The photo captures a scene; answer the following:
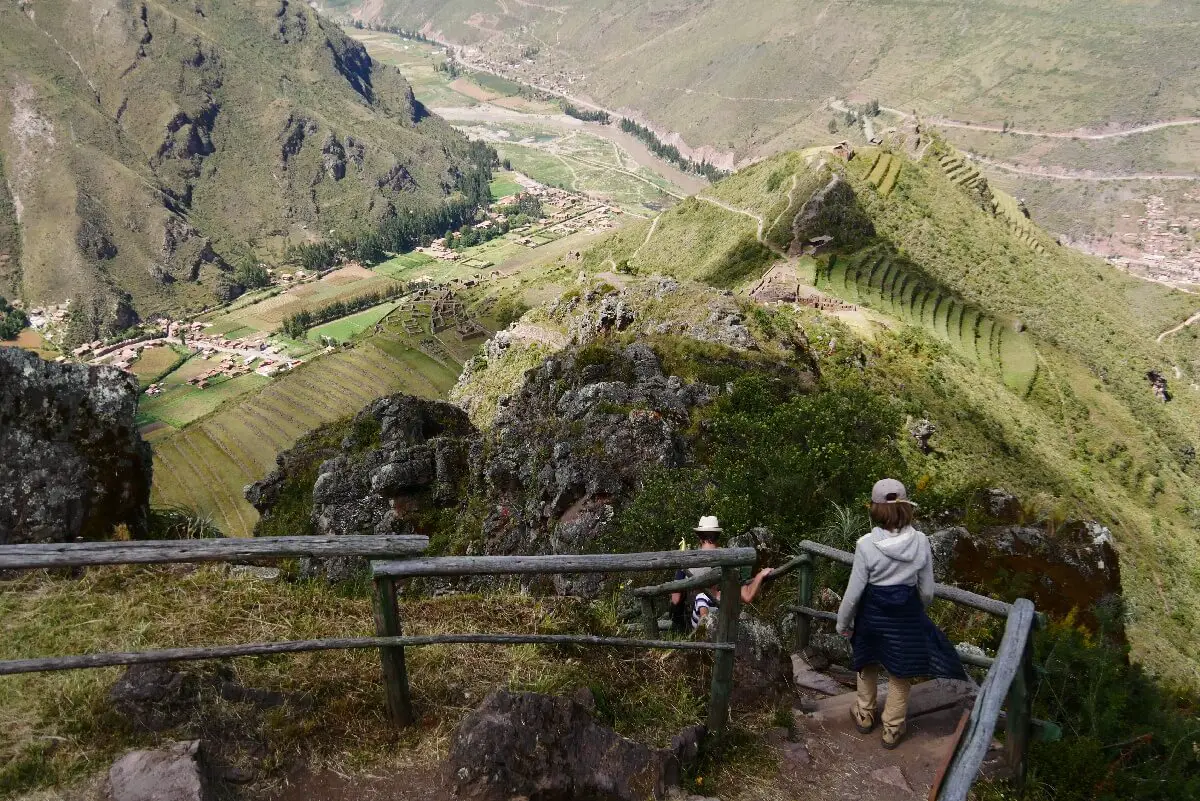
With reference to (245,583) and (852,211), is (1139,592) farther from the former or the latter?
(852,211)

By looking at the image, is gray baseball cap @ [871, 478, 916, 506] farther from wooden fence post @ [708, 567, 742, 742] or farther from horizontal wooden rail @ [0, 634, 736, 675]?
horizontal wooden rail @ [0, 634, 736, 675]

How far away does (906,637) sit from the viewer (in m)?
6.15

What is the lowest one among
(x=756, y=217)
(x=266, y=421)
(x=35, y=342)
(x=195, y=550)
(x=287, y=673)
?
(x=266, y=421)

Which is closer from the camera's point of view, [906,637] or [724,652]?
[724,652]

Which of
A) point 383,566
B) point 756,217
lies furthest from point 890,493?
point 756,217

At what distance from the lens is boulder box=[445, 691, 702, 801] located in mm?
5074

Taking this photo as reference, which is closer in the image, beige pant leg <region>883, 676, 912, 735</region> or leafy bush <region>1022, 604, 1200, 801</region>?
leafy bush <region>1022, 604, 1200, 801</region>

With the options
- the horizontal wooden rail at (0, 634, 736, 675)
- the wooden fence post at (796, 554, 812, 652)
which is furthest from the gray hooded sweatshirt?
the wooden fence post at (796, 554, 812, 652)

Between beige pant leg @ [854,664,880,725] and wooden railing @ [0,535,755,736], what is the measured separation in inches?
60.0

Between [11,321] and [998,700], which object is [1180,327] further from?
[11,321]

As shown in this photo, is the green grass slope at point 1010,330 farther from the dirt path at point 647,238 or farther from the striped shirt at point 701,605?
the striped shirt at point 701,605

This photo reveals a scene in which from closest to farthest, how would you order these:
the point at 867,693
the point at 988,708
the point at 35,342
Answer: the point at 988,708 → the point at 867,693 → the point at 35,342

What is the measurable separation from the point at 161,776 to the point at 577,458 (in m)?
13.6

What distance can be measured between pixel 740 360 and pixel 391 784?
2549 cm
